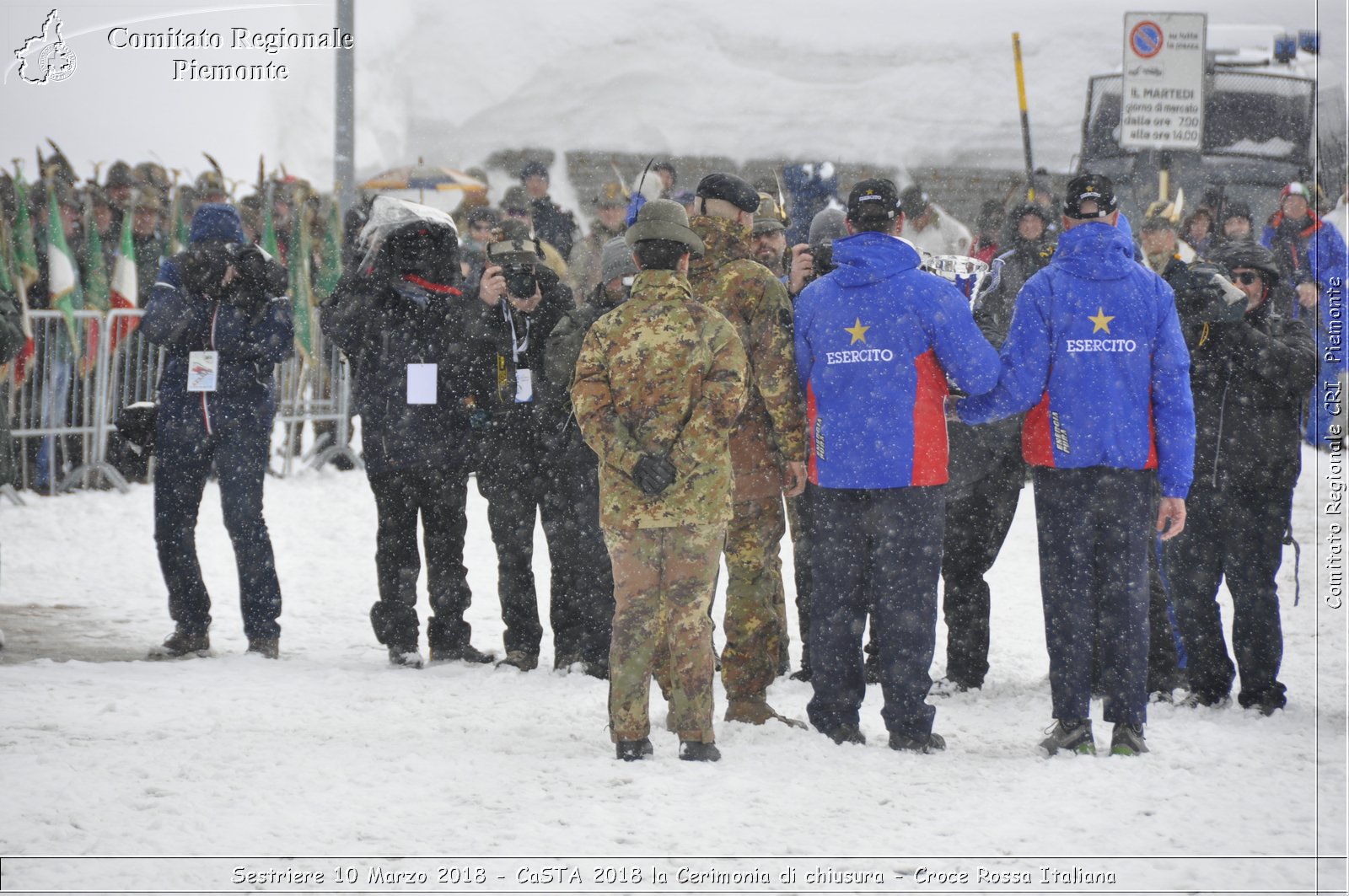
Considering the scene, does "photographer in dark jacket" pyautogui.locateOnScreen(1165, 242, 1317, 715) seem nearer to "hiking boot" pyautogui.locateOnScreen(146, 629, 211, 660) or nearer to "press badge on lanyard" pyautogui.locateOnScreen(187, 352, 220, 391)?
"press badge on lanyard" pyautogui.locateOnScreen(187, 352, 220, 391)

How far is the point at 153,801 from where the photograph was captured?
13.3 ft

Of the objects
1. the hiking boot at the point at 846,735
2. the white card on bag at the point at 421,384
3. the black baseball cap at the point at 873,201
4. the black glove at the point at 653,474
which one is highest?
the black baseball cap at the point at 873,201

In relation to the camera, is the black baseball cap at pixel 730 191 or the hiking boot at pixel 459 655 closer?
the black baseball cap at pixel 730 191

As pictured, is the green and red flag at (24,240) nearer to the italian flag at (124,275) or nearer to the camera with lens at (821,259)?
the italian flag at (124,275)

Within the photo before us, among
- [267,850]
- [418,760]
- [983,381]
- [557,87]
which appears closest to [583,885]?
[267,850]

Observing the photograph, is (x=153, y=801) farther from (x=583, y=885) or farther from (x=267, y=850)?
(x=583, y=885)

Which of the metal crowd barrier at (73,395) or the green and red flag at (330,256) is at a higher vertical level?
the green and red flag at (330,256)

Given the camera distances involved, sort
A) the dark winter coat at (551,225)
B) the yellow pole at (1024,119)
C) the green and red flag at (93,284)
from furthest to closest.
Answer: the yellow pole at (1024,119)
the dark winter coat at (551,225)
the green and red flag at (93,284)

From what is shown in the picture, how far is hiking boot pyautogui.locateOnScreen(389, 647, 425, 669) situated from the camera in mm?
6242

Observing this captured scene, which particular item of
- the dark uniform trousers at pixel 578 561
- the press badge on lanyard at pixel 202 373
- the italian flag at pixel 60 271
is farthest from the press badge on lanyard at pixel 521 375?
the italian flag at pixel 60 271

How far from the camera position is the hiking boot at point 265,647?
6.38 meters

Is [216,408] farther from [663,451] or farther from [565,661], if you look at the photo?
[663,451]

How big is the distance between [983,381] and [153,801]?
3.15 meters

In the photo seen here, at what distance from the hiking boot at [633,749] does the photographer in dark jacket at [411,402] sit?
1.90 meters
